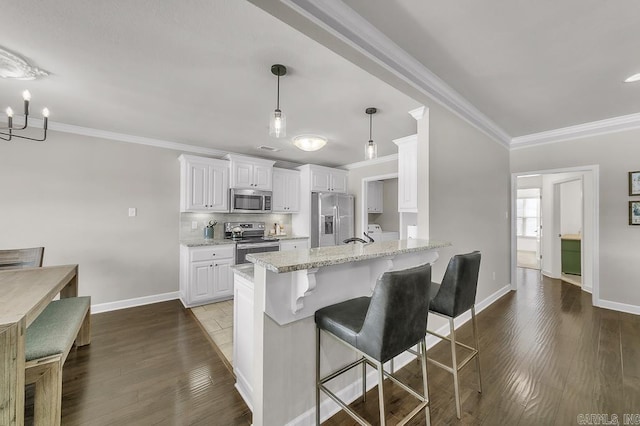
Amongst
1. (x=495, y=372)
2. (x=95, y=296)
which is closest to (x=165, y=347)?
(x=95, y=296)

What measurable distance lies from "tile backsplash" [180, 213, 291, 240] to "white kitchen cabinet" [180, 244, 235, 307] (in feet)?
1.01

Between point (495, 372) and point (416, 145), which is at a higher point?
point (416, 145)

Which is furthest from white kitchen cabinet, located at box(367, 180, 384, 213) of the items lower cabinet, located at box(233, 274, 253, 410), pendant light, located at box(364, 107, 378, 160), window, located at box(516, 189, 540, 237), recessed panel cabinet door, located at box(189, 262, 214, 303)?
window, located at box(516, 189, 540, 237)

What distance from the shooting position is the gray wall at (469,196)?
2.61 m

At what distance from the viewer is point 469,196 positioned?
3145 mm

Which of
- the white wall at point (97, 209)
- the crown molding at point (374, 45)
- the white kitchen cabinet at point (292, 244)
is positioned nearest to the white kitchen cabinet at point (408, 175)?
the crown molding at point (374, 45)

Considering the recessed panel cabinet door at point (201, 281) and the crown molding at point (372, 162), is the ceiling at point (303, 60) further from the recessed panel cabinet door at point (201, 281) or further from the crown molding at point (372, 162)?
the recessed panel cabinet door at point (201, 281)

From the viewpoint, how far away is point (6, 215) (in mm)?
2938

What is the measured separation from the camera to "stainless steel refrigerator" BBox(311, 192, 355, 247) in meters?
4.92

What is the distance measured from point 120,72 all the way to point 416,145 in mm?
2752

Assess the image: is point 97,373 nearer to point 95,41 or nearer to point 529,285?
point 95,41

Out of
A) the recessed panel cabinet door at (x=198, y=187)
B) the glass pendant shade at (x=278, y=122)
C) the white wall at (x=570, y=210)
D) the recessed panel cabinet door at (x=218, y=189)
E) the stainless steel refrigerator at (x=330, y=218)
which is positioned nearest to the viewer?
the glass pendant shade at (x=278, y=122)

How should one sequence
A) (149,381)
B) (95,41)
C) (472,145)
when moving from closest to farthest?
(95,41) < (149,381) < (472,145)

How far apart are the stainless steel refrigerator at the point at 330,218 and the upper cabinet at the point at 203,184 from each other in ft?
5.44
